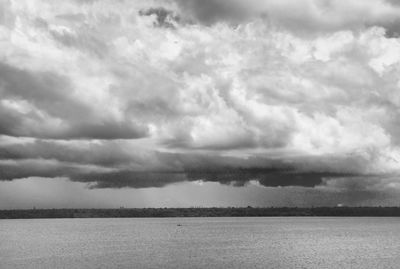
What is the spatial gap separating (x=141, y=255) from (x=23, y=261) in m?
24.4

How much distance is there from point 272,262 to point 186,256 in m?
20.6

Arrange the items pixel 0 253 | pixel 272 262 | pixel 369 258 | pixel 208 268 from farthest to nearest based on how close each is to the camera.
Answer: pixel 0 253, pixel 369 258, pixel 272 262, pixel 208 268

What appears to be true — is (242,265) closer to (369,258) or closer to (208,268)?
(208,268)

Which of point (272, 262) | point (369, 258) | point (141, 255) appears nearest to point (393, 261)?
point (369, 258)

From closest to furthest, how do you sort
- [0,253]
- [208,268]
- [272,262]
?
[208,268] < [272,262] < [0,253]

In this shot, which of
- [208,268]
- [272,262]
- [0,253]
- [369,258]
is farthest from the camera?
[0,253]

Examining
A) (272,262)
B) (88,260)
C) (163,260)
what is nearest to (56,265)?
(88,260)

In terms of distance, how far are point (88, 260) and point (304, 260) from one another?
140 feet

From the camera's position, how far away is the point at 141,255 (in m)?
114

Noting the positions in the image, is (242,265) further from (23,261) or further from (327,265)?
(23,261)

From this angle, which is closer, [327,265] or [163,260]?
[327,265]

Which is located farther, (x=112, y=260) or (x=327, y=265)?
(x=112, y=260)

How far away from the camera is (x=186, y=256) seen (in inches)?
4449

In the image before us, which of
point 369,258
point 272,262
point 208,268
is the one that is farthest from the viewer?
point 369,258
